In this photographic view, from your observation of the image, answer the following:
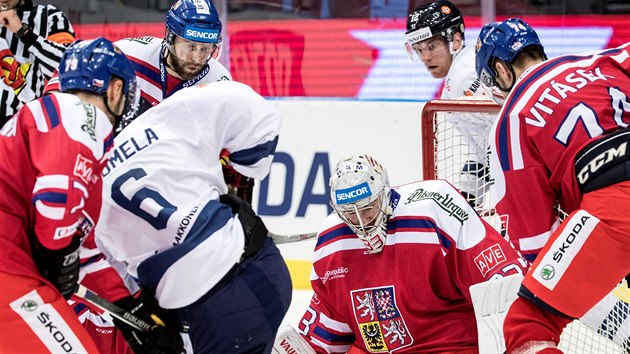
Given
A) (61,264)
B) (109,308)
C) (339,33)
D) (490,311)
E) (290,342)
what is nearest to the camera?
(61,264)

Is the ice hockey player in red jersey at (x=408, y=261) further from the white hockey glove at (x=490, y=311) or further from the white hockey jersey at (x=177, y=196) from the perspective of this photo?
the white hockey jersey at (x=177, y=196)

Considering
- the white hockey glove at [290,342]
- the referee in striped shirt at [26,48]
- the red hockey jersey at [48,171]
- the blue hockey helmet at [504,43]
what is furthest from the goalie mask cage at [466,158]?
the red hockey jersey at [48,171]

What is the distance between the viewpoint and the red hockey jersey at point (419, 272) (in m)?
3.27

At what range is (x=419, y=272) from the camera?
3.29m

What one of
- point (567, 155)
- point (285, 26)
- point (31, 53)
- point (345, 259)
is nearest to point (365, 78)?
point (285, 26)

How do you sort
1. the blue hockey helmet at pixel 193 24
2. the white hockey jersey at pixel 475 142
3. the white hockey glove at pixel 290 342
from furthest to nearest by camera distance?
the white hockey jersey at pixel 475 142, the blue hockey helmet at pixel 193 24, the white hockey glove at pixel 290 342

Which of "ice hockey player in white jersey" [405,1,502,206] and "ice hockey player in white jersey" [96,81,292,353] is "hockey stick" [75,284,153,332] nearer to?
"ice hockey player in white jersey" [96,81,292,353]

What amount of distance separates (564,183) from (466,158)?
1.52 m

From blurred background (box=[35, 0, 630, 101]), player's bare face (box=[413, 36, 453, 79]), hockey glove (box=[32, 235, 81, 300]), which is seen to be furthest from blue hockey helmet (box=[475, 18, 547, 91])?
blurred background (box=[35, 0, 630, 101])

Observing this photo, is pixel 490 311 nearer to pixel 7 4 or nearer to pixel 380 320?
pixel 380 320

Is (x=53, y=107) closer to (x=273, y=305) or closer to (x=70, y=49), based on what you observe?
(x=70, y=49)

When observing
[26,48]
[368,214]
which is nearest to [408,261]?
[368,214]

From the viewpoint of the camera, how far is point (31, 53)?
452 centimetres

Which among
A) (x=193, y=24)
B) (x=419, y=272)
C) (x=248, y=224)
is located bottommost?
(x=419, y=272)
